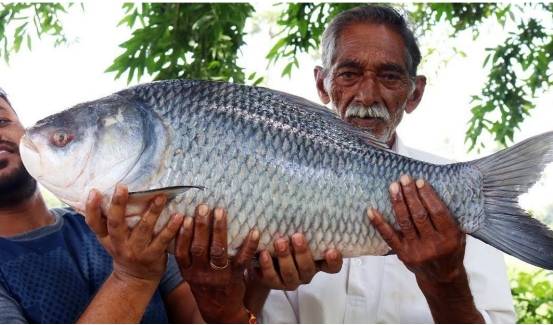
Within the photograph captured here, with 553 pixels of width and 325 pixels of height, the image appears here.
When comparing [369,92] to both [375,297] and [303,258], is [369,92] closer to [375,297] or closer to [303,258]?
[375,297]

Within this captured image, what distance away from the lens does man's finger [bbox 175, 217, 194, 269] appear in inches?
71.4

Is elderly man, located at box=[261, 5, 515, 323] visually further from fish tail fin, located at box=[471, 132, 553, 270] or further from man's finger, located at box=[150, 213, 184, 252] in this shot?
man's finger, located at box=[150, 213, 184, 252]

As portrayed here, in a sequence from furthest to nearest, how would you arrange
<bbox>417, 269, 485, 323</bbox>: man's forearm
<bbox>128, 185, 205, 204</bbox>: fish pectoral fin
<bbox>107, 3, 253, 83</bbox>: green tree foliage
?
<bbox>107, 3, 253, 83</bbox>: green tree foliage < <bbox>417, 269, 485, 323</bbox>: man's forearm < <bbox>128, 185, 205, 204</bbox>: fish pectoral fin

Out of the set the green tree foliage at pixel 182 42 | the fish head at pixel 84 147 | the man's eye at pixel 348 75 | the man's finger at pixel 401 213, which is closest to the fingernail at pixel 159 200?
the fish head at pixel 84 147

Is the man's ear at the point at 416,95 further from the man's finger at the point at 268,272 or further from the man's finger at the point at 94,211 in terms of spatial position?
the man's finger at the point at 94,211

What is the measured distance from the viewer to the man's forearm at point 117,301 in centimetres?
196

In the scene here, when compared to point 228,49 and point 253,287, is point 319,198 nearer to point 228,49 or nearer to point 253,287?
point 253,287

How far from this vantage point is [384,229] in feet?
6.17

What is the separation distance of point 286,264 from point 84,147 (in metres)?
0.60

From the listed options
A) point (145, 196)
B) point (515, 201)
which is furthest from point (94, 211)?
point (515, 201)

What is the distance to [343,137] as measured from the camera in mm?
1943

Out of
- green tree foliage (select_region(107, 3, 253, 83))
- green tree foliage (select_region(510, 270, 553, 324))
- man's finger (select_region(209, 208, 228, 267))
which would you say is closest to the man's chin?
man's finger (select_region(209, 208, 228, 267))

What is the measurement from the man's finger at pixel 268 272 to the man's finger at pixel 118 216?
0.36 metres

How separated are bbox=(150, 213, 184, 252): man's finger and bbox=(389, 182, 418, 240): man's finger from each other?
1.79 feet
